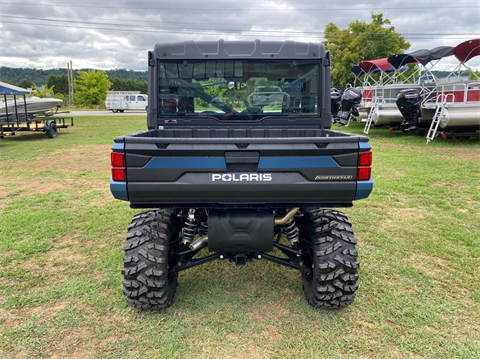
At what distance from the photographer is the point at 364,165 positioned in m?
2.64

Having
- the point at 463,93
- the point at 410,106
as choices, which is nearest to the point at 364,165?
the point at 463,93

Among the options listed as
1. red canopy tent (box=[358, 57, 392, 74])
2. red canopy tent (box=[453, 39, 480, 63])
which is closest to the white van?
red canopy tent (box=[358, 57, 392, 74])

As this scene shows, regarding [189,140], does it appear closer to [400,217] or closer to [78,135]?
[400,217]

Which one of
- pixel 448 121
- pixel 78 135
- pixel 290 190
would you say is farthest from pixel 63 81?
pixel 290 190

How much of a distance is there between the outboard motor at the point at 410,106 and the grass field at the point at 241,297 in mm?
7679

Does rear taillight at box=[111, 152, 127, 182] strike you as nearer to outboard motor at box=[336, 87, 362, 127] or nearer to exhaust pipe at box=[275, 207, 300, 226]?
exhaust pipe at box=[275, 207, 300, 226]

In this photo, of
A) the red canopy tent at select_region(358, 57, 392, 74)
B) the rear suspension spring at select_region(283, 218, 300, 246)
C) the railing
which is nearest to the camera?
the rear suspension spring at select_region(283, 218, 300, 246)

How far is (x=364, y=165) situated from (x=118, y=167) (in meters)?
1.76

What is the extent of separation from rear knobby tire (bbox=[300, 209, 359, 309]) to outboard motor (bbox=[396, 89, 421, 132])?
11.2m

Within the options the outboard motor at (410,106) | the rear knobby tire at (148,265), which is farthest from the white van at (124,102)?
the rear knobby tire at (148,265)

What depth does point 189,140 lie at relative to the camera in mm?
2570

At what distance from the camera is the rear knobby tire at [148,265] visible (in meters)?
2.83

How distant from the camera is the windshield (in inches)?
154

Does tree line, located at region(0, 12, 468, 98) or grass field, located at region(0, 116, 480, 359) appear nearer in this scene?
grass field, located at region(0, 116, 480, 359)
